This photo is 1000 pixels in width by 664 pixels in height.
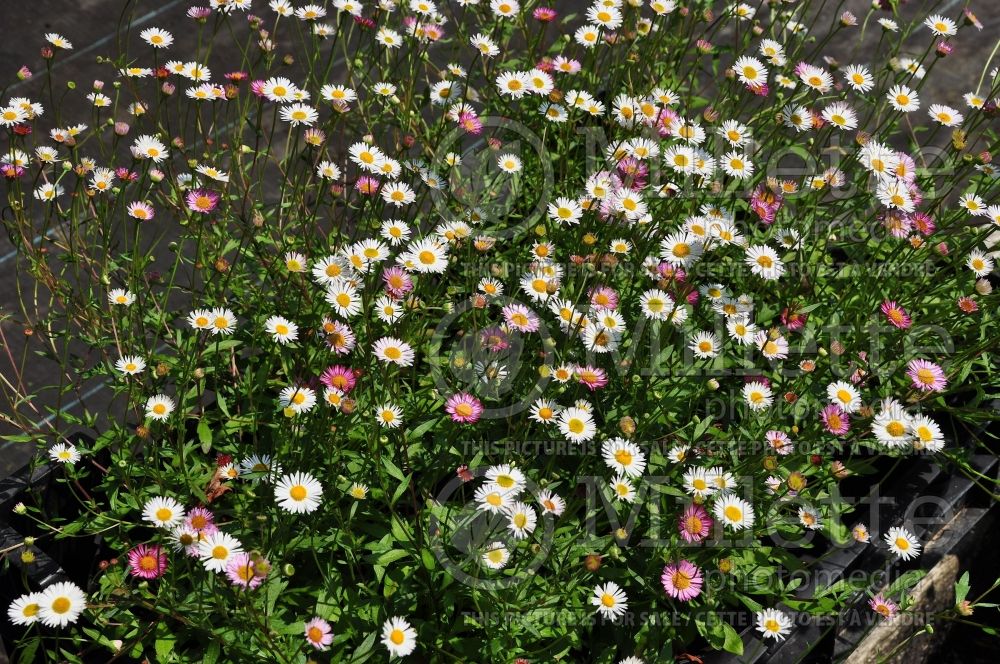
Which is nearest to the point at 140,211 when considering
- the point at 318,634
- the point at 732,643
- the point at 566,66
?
the point at 318,634

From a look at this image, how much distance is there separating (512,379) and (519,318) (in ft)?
0.52

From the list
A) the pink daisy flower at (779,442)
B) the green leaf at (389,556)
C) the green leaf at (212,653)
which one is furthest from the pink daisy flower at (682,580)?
the green leaf at (212,653)

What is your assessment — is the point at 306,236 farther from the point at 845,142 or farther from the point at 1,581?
the point at 845,142

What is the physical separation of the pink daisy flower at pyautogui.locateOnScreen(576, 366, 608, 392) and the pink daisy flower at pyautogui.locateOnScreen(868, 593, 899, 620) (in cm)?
74

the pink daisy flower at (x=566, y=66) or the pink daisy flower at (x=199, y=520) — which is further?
the pink daisy flower at (x=566, y=66)

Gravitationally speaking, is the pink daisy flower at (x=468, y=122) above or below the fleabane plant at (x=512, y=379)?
above

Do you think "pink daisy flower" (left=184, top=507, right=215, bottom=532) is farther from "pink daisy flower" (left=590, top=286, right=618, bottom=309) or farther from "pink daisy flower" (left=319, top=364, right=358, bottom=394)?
"pink daisy flower" (left=590, top=286, right=618, bottom=309)

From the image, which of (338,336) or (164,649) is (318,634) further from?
(338,336)

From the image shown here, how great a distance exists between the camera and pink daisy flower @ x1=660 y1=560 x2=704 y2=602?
190cm

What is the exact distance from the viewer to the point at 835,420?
2059mm

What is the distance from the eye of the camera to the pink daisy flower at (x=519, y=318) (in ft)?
6.85

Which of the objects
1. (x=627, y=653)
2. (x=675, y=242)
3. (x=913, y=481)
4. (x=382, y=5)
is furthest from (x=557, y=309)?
(x=382, y=5)

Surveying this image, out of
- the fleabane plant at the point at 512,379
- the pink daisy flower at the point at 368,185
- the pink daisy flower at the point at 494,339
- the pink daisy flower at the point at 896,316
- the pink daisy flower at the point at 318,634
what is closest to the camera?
the pink daisy flower at the point at 318,634

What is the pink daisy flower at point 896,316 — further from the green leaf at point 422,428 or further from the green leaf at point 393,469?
the green leaf at point 393,469
